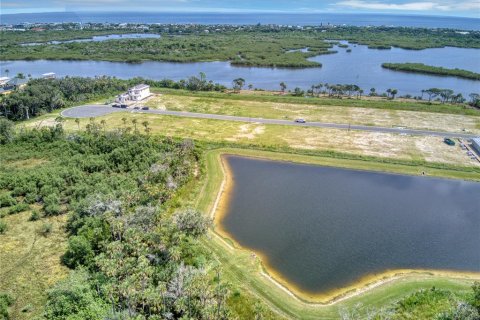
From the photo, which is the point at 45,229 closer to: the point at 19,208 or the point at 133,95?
the point at 19,208

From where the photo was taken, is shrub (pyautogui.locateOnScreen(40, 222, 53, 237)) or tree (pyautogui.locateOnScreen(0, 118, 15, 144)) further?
tree (pyautogui.locateOnScreen(0, 118, 15, 144))

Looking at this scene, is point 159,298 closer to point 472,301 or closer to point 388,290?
point 388,290

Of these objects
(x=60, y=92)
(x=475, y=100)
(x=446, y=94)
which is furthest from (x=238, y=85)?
(x=475, y=100)

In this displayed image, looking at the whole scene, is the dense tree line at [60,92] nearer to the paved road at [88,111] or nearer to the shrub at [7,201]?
the paved road at [88,111]

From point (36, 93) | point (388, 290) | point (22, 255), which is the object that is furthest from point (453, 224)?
point (36, 93)

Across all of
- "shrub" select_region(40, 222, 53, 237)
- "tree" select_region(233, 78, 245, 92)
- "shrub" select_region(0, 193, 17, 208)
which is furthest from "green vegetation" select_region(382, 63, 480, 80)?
"shrub" select_region(0, 193, 17, 208)

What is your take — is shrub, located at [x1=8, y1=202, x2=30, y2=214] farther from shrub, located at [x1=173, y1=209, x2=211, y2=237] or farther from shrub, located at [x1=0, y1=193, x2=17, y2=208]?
shrub, located at [x1=173, y1=209, x2=211, y2=237]
